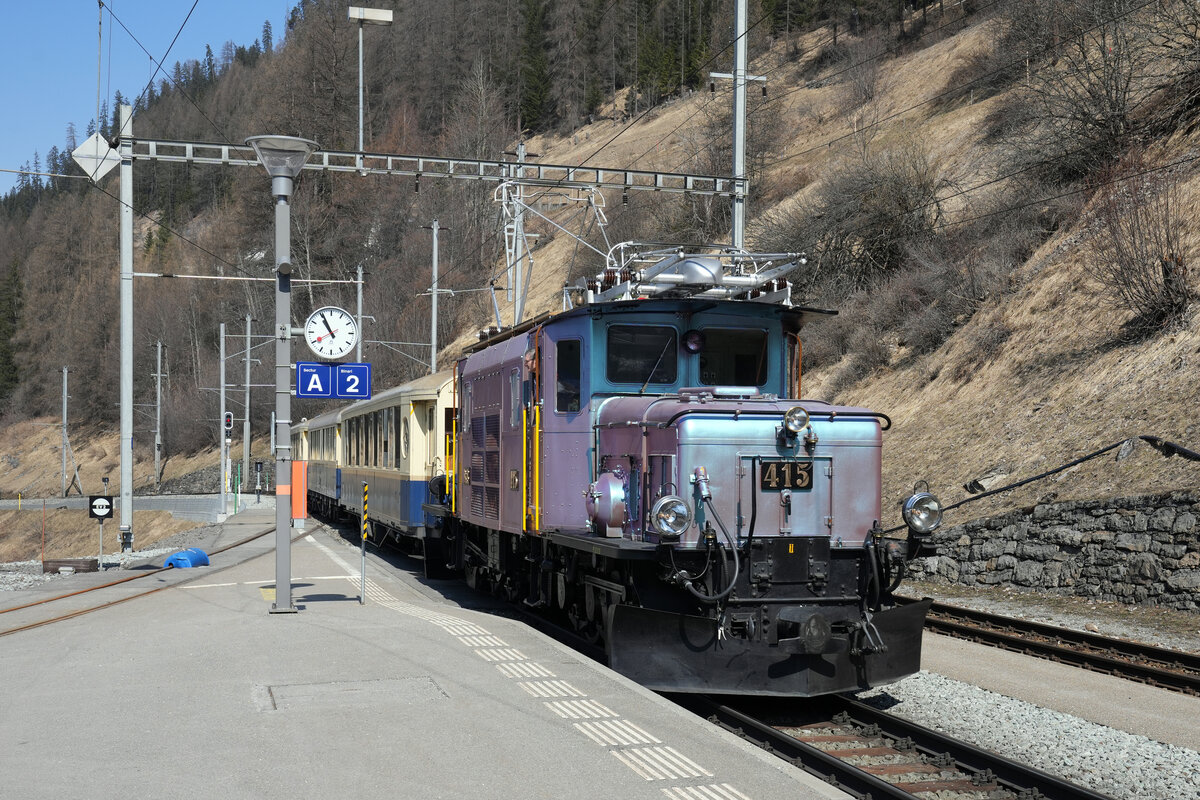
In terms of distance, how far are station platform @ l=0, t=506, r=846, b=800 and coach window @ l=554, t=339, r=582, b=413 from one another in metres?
2.29

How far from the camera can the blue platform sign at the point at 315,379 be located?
13.4 m

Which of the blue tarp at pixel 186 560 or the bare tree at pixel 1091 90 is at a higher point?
the bare tree at pixel 1091 90

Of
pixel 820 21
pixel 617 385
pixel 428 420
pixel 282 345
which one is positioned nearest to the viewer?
pixel 617 385

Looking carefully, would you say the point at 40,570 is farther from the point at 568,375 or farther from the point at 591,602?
the point at 568,375

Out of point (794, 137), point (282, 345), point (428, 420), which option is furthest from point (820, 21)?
point (282, 345)

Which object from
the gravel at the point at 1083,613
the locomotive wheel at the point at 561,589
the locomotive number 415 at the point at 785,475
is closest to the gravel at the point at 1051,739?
the locomotive number 415 at the point at 785,475

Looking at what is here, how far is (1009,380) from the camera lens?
2122cm

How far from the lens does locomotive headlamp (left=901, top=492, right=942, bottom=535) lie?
8672 mm

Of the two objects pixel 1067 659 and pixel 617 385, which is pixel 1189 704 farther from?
pixel 617 385

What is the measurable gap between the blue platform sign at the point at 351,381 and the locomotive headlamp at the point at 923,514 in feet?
24.4

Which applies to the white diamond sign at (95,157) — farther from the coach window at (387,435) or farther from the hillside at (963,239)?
the hillside at (963,239)

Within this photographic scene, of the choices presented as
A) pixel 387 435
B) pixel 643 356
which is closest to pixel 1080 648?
pixel 643 356

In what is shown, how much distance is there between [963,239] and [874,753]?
904 inches

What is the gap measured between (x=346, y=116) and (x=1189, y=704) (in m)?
63.5
